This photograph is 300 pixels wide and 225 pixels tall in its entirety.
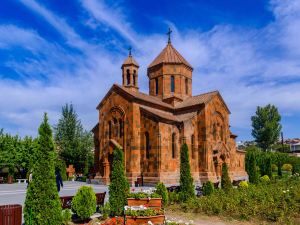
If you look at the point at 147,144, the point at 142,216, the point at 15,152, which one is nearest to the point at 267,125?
the point at 147,144

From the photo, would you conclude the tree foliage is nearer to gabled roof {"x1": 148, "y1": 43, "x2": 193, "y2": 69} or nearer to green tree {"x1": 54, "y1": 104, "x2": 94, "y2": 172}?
green tree {"x1": 54, "y1": 104, "x2": 94, "y2": 172}

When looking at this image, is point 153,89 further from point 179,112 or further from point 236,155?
point 236,155

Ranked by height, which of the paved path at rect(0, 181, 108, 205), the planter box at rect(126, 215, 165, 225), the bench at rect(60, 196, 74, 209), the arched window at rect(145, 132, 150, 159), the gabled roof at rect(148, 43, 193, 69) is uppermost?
the gabled roof at rect(148, 43, 193, 69)

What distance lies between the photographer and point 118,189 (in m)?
11.9

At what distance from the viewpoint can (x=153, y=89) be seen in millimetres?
32469

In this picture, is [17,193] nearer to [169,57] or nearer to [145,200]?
[145,200]

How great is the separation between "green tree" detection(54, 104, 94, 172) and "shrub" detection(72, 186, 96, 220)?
26275mm

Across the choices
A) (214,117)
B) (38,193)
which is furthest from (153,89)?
(38,193)

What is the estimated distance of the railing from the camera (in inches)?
322

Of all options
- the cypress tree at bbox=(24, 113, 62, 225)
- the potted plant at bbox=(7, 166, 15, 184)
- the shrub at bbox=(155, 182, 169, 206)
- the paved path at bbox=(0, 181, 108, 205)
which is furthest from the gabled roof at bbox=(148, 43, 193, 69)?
the cypress tree at bbox=(24, 113, 62, 225)

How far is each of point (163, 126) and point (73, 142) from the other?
16478 millimetres

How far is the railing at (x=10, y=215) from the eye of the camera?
8172 mm

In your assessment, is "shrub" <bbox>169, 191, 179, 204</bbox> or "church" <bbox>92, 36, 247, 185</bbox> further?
"church" <bbox>92, 36, 247, 185</bbox>

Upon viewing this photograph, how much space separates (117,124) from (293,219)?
17994 mm
